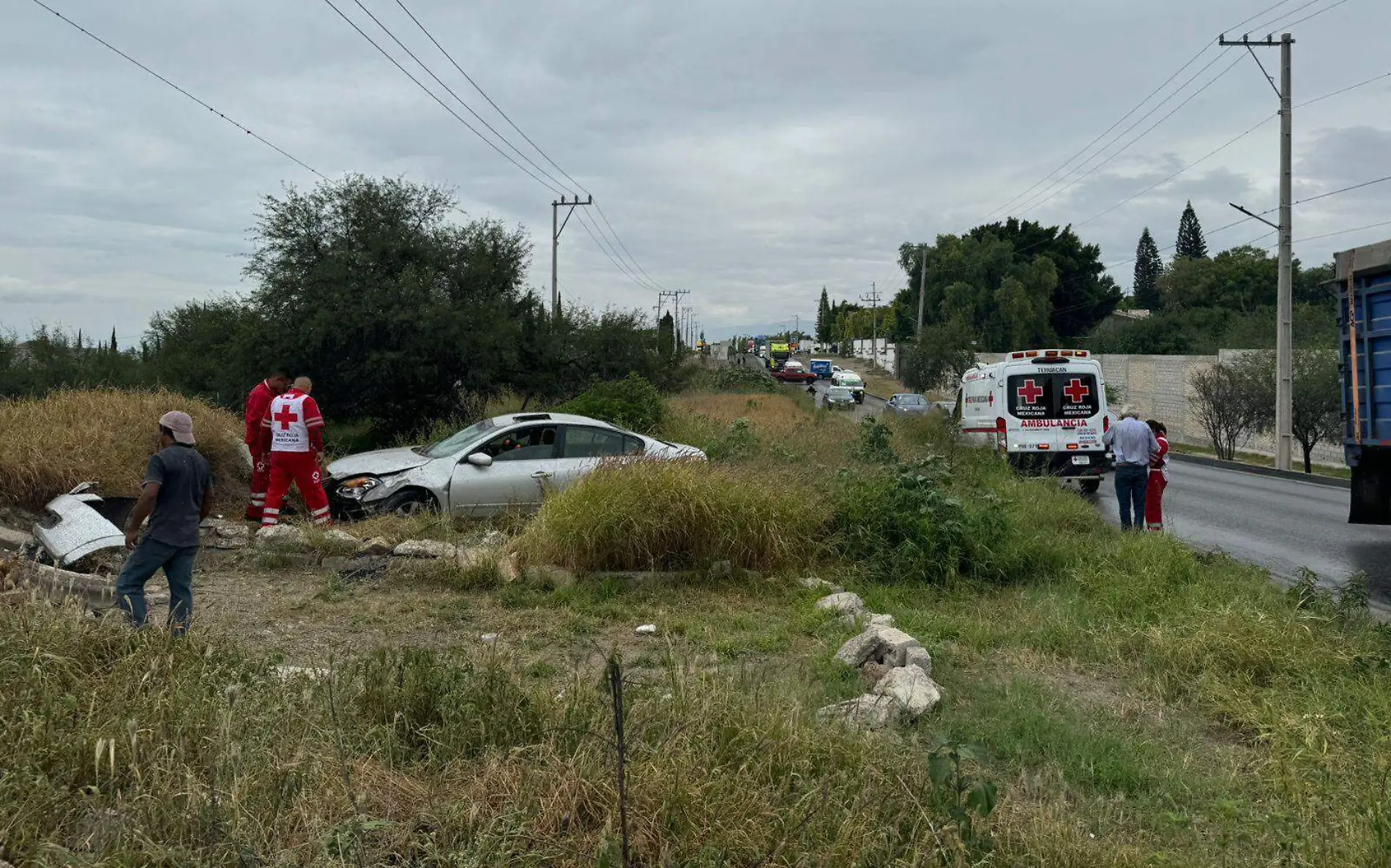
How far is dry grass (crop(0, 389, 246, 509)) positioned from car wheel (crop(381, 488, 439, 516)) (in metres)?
2.35

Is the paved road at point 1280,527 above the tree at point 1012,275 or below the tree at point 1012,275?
below

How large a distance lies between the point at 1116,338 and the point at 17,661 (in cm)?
7101

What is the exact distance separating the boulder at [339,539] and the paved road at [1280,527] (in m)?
8.83

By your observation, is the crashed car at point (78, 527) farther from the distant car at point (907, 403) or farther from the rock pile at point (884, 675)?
the distant car at point (907, 403)

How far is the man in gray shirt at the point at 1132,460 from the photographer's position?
11.5m

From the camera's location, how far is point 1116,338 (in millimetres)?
68062

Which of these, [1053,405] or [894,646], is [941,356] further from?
[894,646]

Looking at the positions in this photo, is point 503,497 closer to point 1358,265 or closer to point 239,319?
point 1358,265

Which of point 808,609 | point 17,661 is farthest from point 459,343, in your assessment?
point 17,661

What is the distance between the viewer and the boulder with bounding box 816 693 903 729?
4.74 meters

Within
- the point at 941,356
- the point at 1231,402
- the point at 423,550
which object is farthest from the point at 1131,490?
the point at 941,356

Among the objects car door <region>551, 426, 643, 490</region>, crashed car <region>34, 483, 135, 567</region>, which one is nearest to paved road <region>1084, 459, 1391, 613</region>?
car door <region>551, 426, 643, 490</region>

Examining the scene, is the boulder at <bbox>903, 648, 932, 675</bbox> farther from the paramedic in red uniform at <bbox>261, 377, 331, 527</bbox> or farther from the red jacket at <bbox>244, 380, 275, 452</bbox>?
the red jacket at <bbox>244, 380, 275, 452</bbox>

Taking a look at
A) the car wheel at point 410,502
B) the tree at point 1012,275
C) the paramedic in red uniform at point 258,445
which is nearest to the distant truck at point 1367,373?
the car wheel at point 410,502
